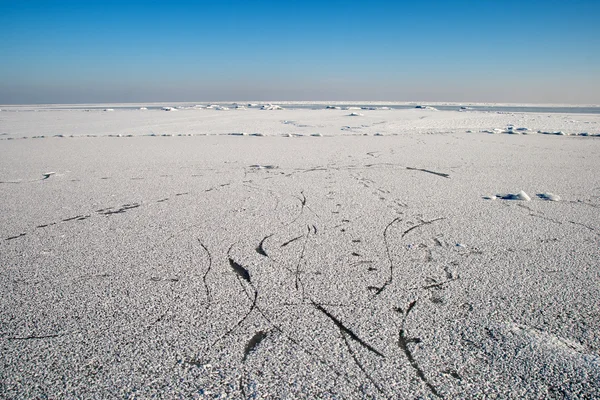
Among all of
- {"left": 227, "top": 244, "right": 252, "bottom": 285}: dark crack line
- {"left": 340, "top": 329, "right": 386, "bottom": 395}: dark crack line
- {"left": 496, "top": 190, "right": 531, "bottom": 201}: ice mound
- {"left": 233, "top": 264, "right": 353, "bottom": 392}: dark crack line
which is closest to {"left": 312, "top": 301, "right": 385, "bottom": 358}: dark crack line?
{"left": 340, "top": 329, "right": 386, "bottom": 395}: dark crack line

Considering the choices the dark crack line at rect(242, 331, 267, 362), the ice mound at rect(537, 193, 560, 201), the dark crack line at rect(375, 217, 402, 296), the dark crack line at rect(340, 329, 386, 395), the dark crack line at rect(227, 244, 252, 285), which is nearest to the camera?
the dark crack line at rect(340, 329, 386, 395)

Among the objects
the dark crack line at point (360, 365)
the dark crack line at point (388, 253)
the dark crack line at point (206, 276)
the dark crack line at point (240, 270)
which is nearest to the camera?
the dark crack line at point (360, 365)

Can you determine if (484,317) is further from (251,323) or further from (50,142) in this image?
(50,142)

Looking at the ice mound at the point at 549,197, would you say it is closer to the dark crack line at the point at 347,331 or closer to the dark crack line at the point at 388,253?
the dark crack line at the point at 388,253

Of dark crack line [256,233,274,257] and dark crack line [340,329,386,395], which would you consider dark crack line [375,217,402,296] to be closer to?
dark crack line [340,329,386,395]

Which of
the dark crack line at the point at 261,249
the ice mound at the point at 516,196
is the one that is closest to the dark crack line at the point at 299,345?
the dark crack line at the point at 261,249

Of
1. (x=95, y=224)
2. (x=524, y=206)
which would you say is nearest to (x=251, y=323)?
(x=95, y=224)

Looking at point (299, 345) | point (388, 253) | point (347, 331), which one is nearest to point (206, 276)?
point (299, 345)

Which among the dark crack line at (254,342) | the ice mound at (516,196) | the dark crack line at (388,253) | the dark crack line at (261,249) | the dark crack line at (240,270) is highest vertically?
the ice mound at (516,196)

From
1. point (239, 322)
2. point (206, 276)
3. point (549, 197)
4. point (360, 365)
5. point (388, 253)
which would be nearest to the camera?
point (360, 365)

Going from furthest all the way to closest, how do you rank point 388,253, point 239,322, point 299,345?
point 388,253, point 239,322, point 299,345

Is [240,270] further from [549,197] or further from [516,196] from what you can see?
[549,197]

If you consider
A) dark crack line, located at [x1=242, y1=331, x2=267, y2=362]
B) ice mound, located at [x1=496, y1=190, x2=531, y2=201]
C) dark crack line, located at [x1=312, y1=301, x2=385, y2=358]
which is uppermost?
ice mound, located at [x1=496, y1=190, x2=531, y2=201]
